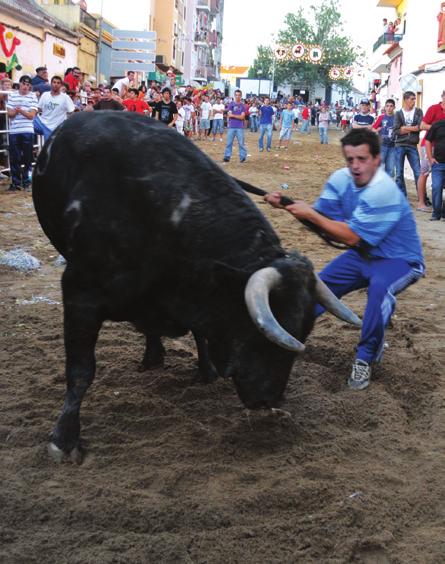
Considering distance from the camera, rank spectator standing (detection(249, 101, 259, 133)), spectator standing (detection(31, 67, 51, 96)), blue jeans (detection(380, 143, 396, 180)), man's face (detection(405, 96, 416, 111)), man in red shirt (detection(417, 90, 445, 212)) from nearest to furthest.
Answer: man in red shirt (detection(417, 90, 445, 212)), man's face (detection(405, 96, 416, 111)), blue jeans (detection(380, 143, 396, 180)), spectator standing (detection(31, 67, 51, 96)), spectator standing (detection(249, 101, 259, 133))

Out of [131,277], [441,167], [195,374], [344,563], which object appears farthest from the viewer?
[441,167]

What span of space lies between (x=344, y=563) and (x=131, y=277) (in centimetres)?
163

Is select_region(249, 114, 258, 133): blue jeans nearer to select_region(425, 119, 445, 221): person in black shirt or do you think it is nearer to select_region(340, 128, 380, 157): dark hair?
select_region(425, 119, 445, 221): person in black shirt

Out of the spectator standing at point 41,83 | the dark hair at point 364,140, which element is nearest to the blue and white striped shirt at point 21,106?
the spectator standing at point 41,83

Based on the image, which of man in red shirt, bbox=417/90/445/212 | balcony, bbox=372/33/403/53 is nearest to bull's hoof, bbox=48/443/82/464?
man in red shirt, bbox=417/90/445/212

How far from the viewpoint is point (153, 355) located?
4.79 meters

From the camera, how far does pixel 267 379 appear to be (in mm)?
3521

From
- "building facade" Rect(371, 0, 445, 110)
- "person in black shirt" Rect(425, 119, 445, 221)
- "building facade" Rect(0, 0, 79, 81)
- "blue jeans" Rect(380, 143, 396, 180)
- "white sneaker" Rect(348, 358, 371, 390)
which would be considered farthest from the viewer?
"building facade" Rect(371, 0, 445, 110)

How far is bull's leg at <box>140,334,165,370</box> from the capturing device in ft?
15.6

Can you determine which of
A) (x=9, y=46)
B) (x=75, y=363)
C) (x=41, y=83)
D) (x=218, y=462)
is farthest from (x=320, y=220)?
(x=9, y=46)

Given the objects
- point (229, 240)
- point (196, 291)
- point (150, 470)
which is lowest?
point (150, 470)

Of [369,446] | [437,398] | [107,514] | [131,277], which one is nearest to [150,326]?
[131,277]

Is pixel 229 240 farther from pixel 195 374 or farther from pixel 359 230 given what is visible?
pixel 195 374

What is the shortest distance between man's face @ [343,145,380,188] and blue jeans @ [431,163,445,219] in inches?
290
